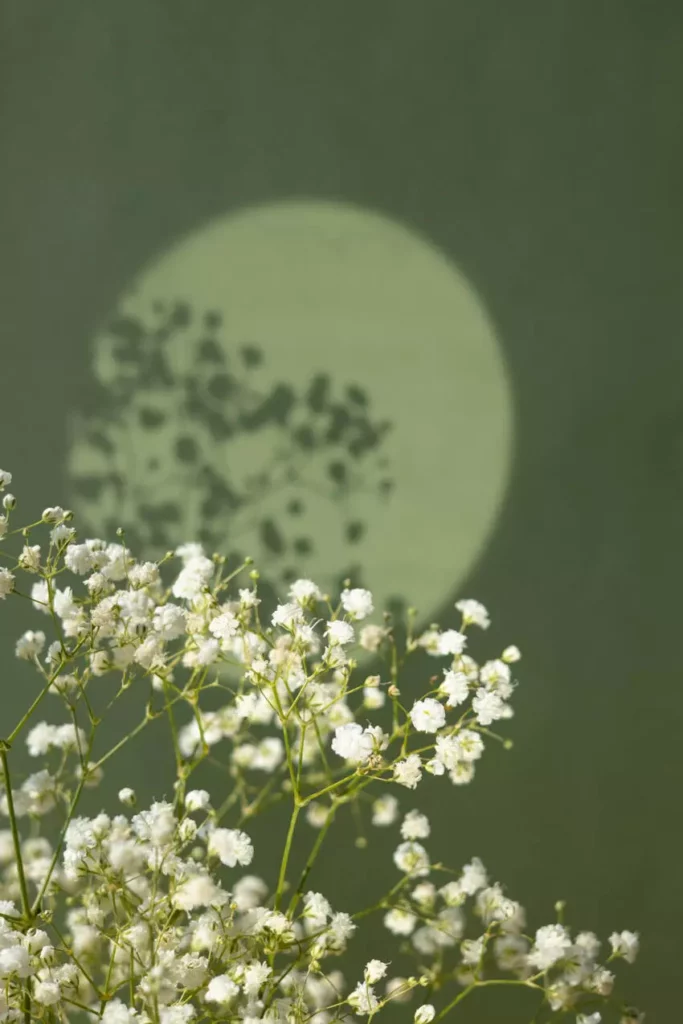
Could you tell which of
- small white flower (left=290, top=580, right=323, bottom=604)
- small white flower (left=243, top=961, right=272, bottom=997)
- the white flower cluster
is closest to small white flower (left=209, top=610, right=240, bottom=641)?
the white flower cluster

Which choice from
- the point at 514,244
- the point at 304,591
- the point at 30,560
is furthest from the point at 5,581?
the point at 514,244

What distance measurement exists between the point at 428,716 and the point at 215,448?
0.84 metres

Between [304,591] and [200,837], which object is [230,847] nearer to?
[200,837]

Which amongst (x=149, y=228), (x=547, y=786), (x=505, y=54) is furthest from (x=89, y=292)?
(x=547, y=786)

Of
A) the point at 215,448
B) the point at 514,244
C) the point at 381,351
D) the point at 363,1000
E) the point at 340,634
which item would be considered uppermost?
the point at 514,244

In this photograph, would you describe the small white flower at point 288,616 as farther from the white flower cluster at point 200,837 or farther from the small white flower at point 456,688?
the small white flower at point 456,688

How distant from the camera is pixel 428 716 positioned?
41.7 inches

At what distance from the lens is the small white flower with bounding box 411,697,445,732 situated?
3.46 feet

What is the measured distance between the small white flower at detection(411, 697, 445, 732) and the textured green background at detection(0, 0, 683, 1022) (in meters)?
0.76

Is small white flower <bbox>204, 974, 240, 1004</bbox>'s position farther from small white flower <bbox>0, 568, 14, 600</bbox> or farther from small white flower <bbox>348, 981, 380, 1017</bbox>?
small white flower <bbox>0, 568, 14, 600</bbox>

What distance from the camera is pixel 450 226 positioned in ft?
5.91

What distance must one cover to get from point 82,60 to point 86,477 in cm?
71

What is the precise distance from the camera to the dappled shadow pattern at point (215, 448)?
1.76 meters

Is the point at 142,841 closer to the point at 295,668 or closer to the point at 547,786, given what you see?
the point at 295,668
